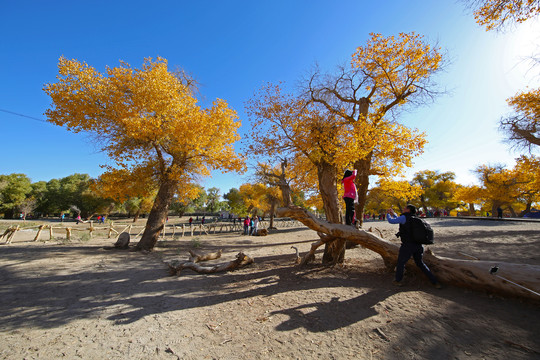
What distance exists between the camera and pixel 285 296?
4867 mm

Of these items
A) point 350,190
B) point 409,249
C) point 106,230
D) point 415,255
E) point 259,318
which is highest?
point 350,190

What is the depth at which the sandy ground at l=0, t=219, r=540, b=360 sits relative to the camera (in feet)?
9.62

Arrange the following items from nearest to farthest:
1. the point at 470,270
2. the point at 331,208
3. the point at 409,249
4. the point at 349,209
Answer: the point at 470,270 < the point at 409,249 < the point at 349,209 < the point at 331,208

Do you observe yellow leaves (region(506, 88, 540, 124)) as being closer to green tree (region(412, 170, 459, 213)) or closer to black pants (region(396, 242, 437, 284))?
black pants (region(396, 242, 437, 284))

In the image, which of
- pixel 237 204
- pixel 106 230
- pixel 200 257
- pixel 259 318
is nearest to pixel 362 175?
pixel 200 257

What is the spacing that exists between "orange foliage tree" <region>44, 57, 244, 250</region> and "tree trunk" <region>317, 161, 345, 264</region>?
186 inches

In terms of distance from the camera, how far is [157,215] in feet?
35.6

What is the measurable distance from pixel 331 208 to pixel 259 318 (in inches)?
184

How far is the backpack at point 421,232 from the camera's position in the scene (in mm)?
4688

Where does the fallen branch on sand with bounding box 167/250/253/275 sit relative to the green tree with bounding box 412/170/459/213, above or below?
below

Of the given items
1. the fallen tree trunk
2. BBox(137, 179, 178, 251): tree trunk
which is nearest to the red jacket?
the fallen tree trunk

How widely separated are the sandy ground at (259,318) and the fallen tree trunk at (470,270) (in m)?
0.19

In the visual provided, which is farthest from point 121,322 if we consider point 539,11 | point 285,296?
point 539,11

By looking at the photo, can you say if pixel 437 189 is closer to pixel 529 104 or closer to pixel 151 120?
pixel 529 104
